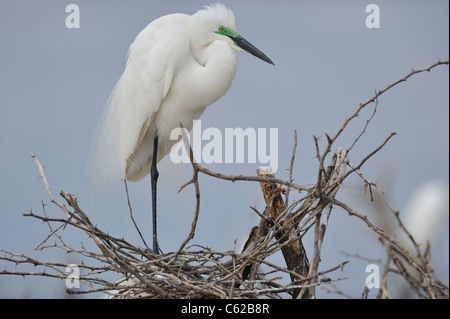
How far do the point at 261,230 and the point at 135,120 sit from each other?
1.18m

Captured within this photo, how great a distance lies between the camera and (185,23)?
373cm

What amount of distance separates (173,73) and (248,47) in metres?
0.45

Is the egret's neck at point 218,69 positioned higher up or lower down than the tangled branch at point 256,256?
higher up

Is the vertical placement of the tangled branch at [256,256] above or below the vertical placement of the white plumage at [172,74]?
below

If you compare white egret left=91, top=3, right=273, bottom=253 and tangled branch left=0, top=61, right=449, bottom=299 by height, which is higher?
white egret left=91, top=3, right=273, bottom=253

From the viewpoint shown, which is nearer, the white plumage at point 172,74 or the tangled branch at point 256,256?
the tangled branch at point 256,256

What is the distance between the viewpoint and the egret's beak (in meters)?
3.55

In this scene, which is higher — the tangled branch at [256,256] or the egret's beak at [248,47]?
the egret's beak at [248,47]

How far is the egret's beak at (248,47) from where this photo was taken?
3.55 m

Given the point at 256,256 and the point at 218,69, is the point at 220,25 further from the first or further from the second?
the point at 256,256

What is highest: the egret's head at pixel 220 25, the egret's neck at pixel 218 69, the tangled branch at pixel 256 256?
the egret's head at pixel 220 25

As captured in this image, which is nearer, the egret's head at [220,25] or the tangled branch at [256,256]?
the tangled branch at [256,256]

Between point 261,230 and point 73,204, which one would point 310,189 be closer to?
point 261,230
